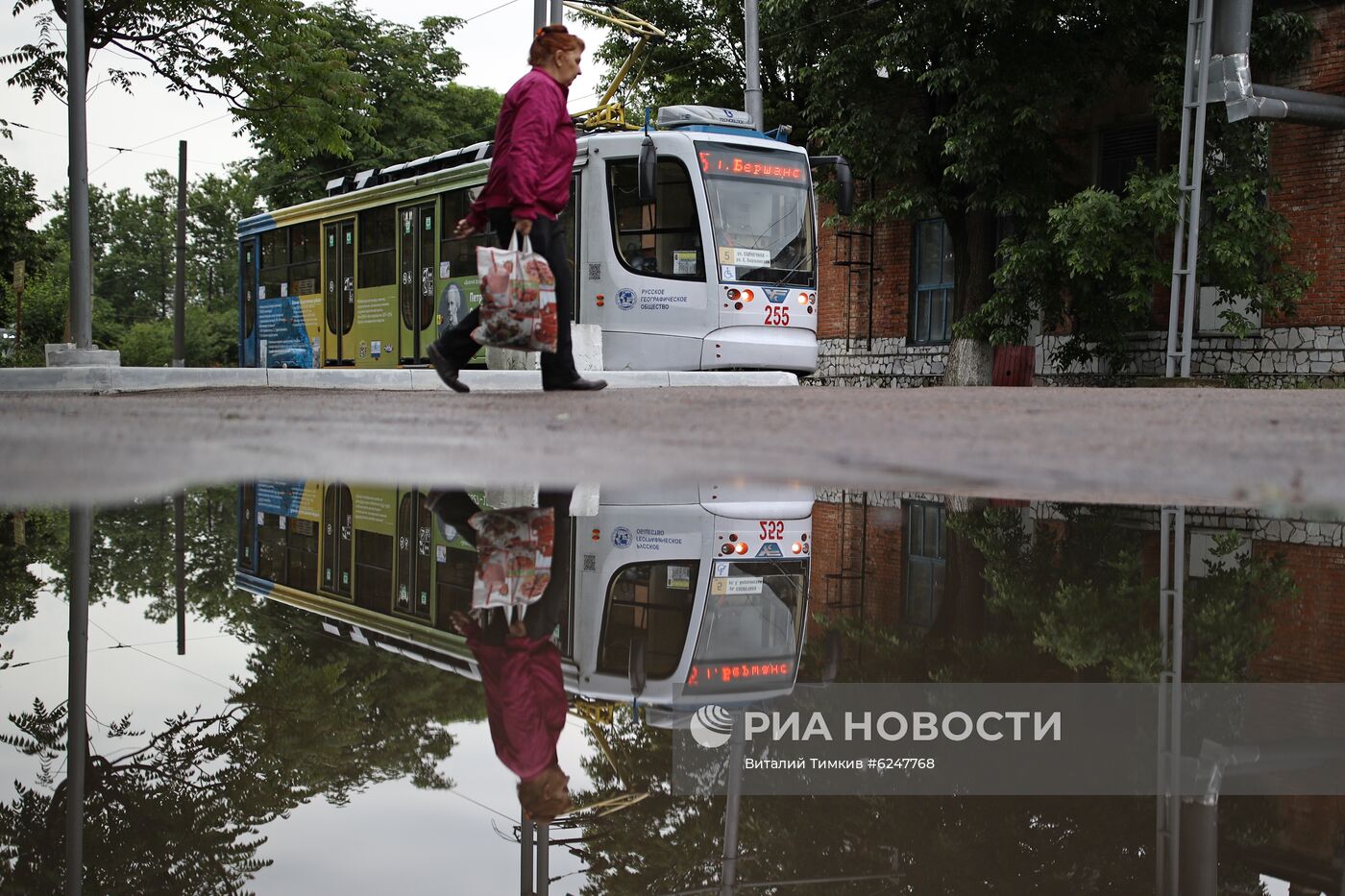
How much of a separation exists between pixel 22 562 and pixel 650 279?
12166 millimetres

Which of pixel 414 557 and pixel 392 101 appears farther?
pixel 392 101

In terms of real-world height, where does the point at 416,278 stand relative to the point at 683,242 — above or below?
below

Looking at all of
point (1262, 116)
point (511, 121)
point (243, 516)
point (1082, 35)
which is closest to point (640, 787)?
point (243, 516)

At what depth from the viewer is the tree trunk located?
21156 mm

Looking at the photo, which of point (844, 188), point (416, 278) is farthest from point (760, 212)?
point (416, 278)

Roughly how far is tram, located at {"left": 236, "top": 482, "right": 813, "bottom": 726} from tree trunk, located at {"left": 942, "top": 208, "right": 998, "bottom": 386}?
17.5 metres

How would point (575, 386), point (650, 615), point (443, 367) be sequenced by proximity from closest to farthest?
1. point (650, 615)
2. point (443, 367)
3. point (575, 386)

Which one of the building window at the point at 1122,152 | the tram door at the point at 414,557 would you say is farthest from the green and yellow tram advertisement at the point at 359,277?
the tram door at the point at 414,557

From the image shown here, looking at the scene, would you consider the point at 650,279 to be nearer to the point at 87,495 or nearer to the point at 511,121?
the point at 511,121

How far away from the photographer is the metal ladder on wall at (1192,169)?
54.0 feet

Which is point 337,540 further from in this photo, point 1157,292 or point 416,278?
point 1157,292

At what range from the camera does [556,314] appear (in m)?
8.07

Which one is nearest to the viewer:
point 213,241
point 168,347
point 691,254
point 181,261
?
point 691,254

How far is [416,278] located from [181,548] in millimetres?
15014
